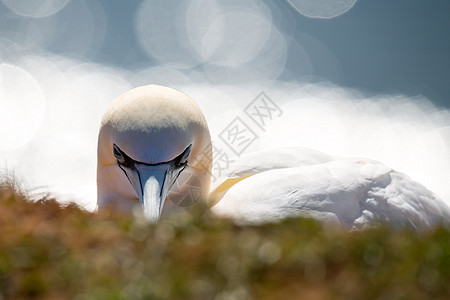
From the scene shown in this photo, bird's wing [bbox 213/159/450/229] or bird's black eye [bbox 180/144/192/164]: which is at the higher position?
bird's black eye [bbox 180/144/192/164]

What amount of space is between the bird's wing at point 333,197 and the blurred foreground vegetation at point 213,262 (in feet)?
5.40

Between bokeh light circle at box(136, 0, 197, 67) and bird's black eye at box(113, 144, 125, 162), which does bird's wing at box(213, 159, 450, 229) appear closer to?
bird's black eye at box(113, 144, 125, 162)

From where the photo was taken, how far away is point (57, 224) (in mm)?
2820

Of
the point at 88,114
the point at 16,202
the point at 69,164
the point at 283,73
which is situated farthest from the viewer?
the point at 283,73

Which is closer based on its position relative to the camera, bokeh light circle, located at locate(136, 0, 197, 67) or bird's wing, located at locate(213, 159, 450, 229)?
bird's wing, located at locate(213, 159, 450, 229)

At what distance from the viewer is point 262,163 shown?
550 cm

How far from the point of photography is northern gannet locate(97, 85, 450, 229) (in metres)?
4.29

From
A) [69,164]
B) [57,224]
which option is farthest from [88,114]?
[57,224]

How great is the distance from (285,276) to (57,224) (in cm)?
117

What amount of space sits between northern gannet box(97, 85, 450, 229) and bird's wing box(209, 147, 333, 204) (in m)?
0.26

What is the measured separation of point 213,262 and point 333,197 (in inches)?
91.8

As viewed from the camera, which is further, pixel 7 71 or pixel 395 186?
pixel 7 71

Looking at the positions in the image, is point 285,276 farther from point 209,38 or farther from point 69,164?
point 209,38

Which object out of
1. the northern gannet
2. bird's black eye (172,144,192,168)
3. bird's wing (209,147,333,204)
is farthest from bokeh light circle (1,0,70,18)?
bird's black eye (172,144,192,168)
